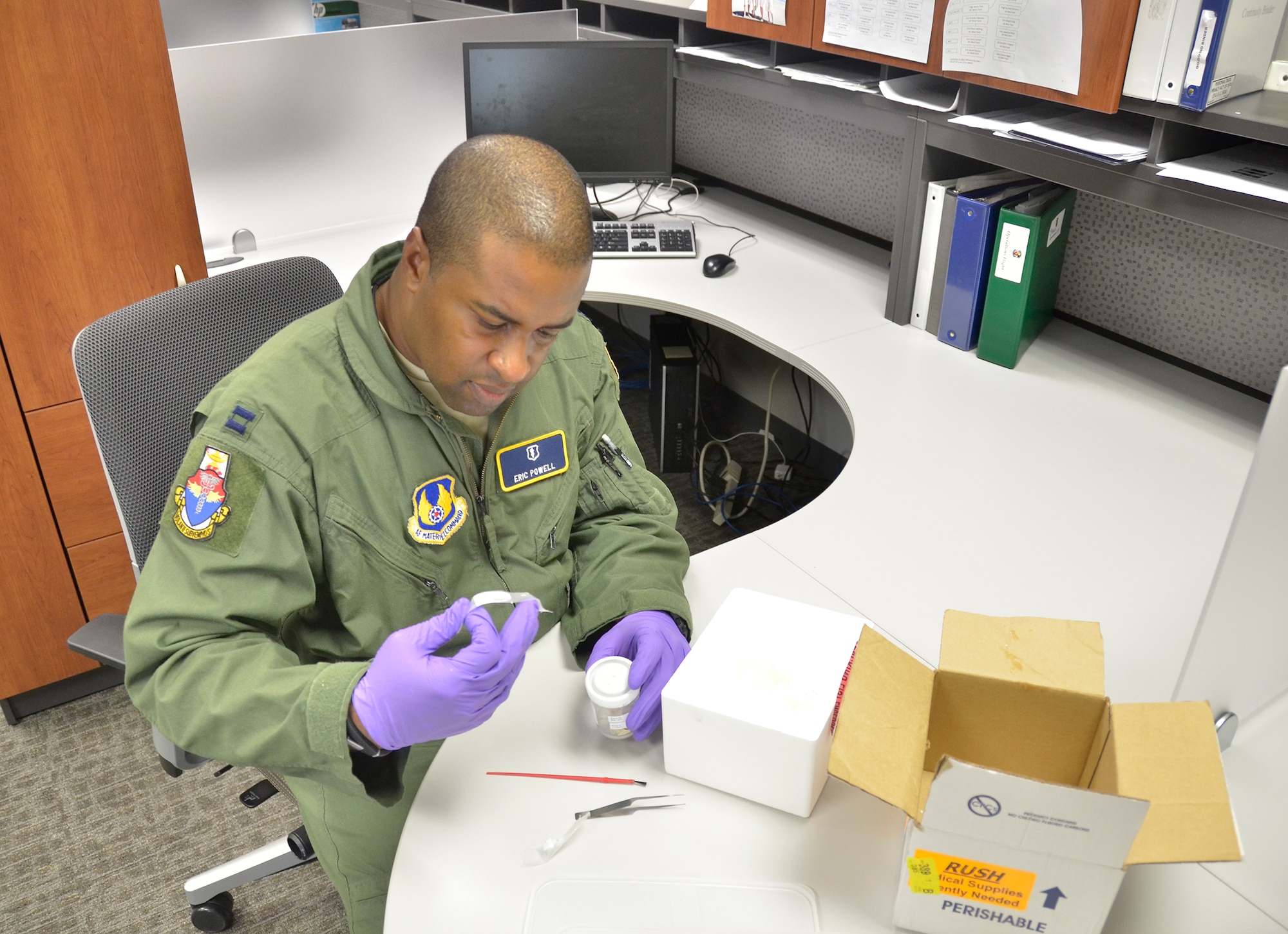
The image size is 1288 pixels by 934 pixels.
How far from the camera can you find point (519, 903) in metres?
0.73

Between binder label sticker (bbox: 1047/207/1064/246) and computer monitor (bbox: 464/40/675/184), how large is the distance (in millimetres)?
814

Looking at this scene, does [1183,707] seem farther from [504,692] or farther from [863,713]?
[504,692]

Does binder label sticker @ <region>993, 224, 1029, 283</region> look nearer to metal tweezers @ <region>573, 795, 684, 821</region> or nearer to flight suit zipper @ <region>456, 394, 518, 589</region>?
flight suit zipper @ <region>456, 394, 518, 589</region>

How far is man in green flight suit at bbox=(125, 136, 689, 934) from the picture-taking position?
80 centimetres

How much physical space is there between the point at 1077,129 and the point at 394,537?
108cm

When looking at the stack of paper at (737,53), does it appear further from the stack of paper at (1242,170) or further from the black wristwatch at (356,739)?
the black wristwatch at (356,739)

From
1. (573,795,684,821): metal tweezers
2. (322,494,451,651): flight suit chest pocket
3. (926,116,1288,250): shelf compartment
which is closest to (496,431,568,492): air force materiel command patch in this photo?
(322,494,451,651): flight suit chest pocket

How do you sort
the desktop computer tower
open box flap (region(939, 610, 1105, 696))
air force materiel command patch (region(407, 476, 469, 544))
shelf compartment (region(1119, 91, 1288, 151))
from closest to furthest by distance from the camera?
open box flap (region(939, 610, 1105, 696))
air force materiel command patch (region(407, 476, 469, 544))
shelf compartment (region(1119, 91, 1288, 151))
the desktop computer tower

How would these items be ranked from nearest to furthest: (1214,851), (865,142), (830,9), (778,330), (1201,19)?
(1214,851)
(1201,19)
(830,9)
(778,330)
(865,142)

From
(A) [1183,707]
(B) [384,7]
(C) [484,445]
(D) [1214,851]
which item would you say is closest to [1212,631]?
(A) [1183,707]

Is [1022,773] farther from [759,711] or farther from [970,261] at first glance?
[970,261]

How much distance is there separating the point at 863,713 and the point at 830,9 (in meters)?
1.23

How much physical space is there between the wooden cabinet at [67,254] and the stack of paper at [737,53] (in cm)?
94

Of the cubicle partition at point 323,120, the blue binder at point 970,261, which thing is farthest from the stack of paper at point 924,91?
the cubicle partition at point 323,120
